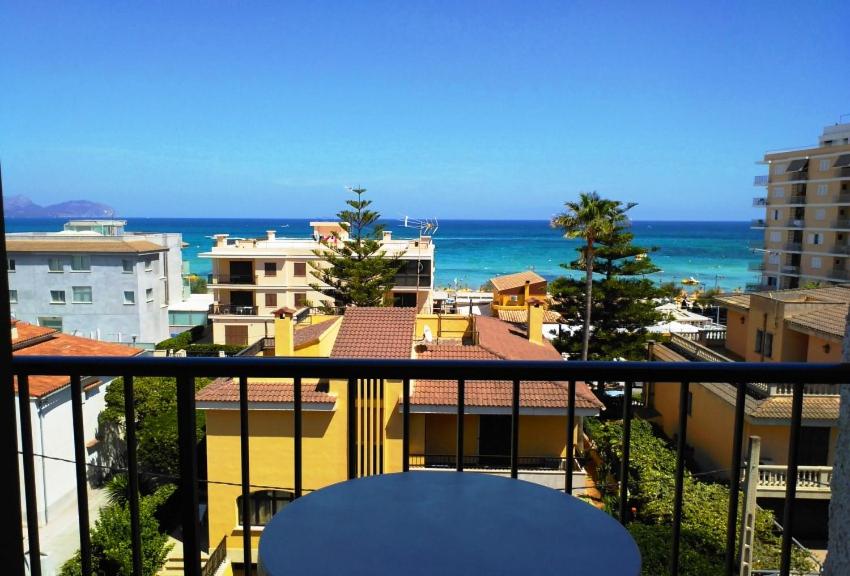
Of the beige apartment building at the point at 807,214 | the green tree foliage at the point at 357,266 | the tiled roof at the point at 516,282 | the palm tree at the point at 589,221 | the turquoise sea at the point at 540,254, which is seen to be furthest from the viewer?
the turquoise sea at the point at 540,254

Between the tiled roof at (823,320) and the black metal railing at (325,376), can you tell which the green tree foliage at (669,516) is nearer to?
the black metal railing at (325,376)

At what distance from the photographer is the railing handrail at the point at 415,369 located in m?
1.31

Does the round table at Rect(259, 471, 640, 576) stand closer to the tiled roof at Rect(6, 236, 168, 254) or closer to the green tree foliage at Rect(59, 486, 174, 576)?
the green tree foliage at Rect(59, 486, 174, 576)

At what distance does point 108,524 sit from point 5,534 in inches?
265

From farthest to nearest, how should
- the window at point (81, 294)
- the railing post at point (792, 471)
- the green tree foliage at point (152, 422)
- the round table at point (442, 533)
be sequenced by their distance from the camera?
the window at point (81, 294) → the green tree foliage at point (152, 422) → the railing post at point (792, 471) → the round table at point (442, 533)

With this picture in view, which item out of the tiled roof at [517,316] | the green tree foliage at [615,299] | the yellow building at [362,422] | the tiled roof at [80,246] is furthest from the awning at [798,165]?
the tiled roof at [80,246]

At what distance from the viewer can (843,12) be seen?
1917 mm

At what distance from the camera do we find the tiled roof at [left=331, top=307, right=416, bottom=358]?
7.71 meters

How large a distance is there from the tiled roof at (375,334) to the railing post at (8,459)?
243 inches

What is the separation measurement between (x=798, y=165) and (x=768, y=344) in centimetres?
2484

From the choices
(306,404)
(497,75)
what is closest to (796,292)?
(306,404)

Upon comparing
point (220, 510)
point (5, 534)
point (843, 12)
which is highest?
point (843, 12)

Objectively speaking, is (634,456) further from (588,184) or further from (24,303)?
(588,184)

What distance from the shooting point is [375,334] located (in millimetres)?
8234
